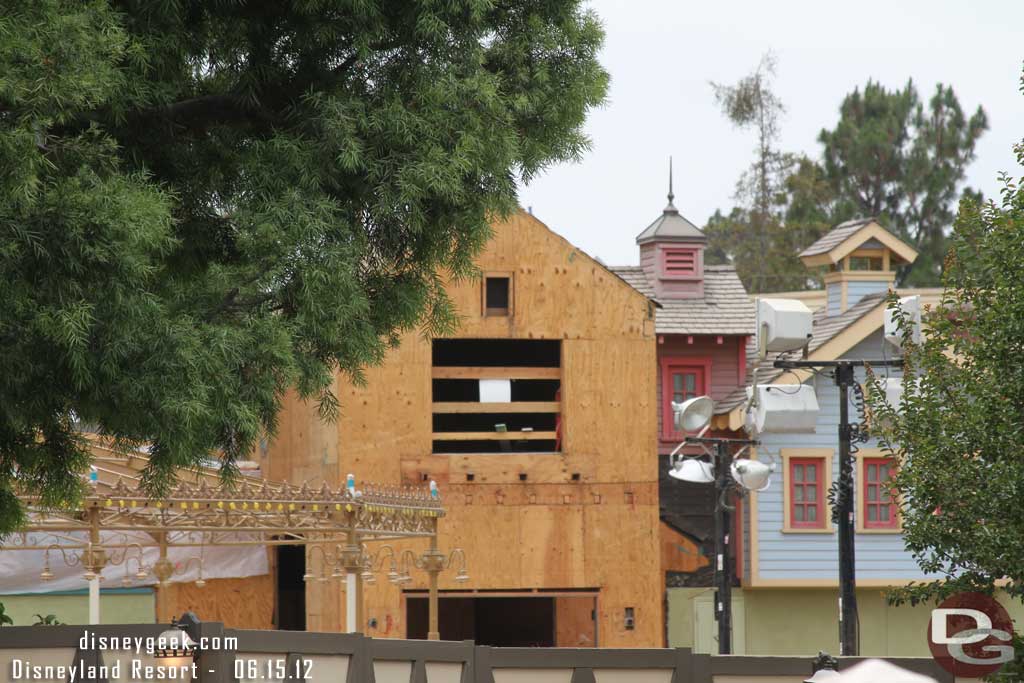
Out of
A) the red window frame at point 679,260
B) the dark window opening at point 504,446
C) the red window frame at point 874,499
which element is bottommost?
the red window frame at point 874,499

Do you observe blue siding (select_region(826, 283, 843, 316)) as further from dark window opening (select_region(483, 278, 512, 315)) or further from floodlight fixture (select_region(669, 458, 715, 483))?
floodlight fixture (select_region(669, 458, 715, 483))

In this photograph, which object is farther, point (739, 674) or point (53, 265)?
point (739, 674)

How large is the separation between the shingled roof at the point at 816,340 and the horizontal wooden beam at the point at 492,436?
10.8 ft

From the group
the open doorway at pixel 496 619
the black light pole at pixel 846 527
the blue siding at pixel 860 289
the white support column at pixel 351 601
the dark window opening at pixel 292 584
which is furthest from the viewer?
the open doorway at pixel 496 619

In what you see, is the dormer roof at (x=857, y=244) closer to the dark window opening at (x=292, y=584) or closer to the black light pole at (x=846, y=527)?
the dark window opening at (x=292, y=584)

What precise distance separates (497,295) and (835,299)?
22.2 feet

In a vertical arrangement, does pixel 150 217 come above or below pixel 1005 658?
above

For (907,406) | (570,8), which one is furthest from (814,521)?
(570,8)

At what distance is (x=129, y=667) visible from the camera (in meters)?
10.6

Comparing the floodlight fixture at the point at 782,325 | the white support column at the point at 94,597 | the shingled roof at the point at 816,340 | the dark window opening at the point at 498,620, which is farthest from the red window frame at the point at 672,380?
the white support column at the point at 94,597

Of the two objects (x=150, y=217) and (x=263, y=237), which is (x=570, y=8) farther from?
(x=150, y=217)

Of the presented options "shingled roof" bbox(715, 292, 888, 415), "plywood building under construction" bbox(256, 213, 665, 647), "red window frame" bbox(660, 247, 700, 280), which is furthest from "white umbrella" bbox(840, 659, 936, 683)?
"red window frame" bbox(660, 247, 700, 280)

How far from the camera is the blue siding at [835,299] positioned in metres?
27.9

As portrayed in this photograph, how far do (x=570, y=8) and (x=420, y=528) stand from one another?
10.1 m
